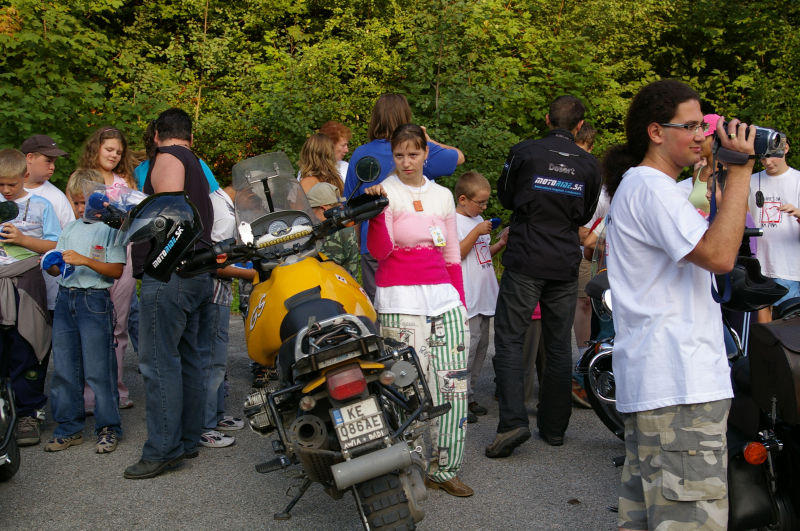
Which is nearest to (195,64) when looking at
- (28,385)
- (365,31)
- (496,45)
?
(365,31)

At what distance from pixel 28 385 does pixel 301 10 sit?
13325 millimetres

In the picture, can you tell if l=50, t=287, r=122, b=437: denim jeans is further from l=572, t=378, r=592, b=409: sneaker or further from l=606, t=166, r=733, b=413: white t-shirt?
l=606, t=166, r=733, b=413: white t-shirt

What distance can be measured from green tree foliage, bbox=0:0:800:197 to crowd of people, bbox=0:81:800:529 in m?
6.34

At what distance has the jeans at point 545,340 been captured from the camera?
5348 mm

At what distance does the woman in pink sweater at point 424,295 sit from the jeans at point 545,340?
78 centimetres

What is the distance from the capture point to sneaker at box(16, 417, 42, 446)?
569cm

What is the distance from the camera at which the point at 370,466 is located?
11.1 ft

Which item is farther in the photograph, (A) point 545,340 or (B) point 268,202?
(A) point 545,340

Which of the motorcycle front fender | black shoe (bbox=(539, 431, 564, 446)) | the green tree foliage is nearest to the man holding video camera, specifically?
the motorcycle front fender

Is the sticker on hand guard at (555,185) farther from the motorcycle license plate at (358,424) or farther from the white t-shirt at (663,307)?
the white t-shirt at (663,307)

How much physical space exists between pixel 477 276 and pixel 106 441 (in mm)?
2905

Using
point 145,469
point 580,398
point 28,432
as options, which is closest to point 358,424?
point 145,469

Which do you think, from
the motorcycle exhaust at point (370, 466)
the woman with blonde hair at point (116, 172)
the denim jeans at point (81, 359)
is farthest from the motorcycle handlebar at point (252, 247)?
the woman with blonde hair at point (116, 172)

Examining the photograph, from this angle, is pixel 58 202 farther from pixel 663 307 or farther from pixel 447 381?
pixel 663 307
